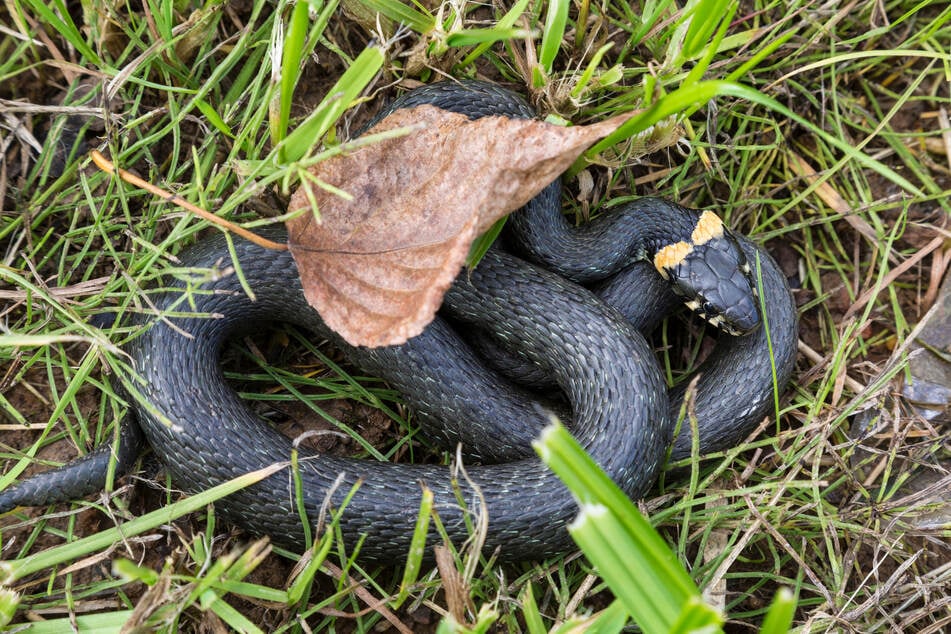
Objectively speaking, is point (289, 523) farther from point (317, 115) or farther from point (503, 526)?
point (317, 115)

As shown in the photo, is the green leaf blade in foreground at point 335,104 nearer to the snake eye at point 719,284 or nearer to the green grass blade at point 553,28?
the green grass blade at point 553,28

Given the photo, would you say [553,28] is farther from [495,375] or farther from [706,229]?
[495,375]

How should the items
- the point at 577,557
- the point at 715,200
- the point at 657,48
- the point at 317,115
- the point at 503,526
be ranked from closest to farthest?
the point at 317,115 → the point at 503,526 → the point at 577,557 → the point at 657,48 → the point at 715,200

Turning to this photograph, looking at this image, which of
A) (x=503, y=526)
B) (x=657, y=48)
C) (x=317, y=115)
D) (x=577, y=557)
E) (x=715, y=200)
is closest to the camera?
(x=317, y=115)

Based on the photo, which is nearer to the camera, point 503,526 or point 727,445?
point 503,526

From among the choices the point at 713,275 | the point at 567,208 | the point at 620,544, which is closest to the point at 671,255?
the point at 713,275

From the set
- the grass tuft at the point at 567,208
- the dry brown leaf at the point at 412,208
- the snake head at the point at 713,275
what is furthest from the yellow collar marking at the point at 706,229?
the dry brown leaf at the point at 412,208

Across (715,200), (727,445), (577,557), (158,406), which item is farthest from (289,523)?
(715,200)
